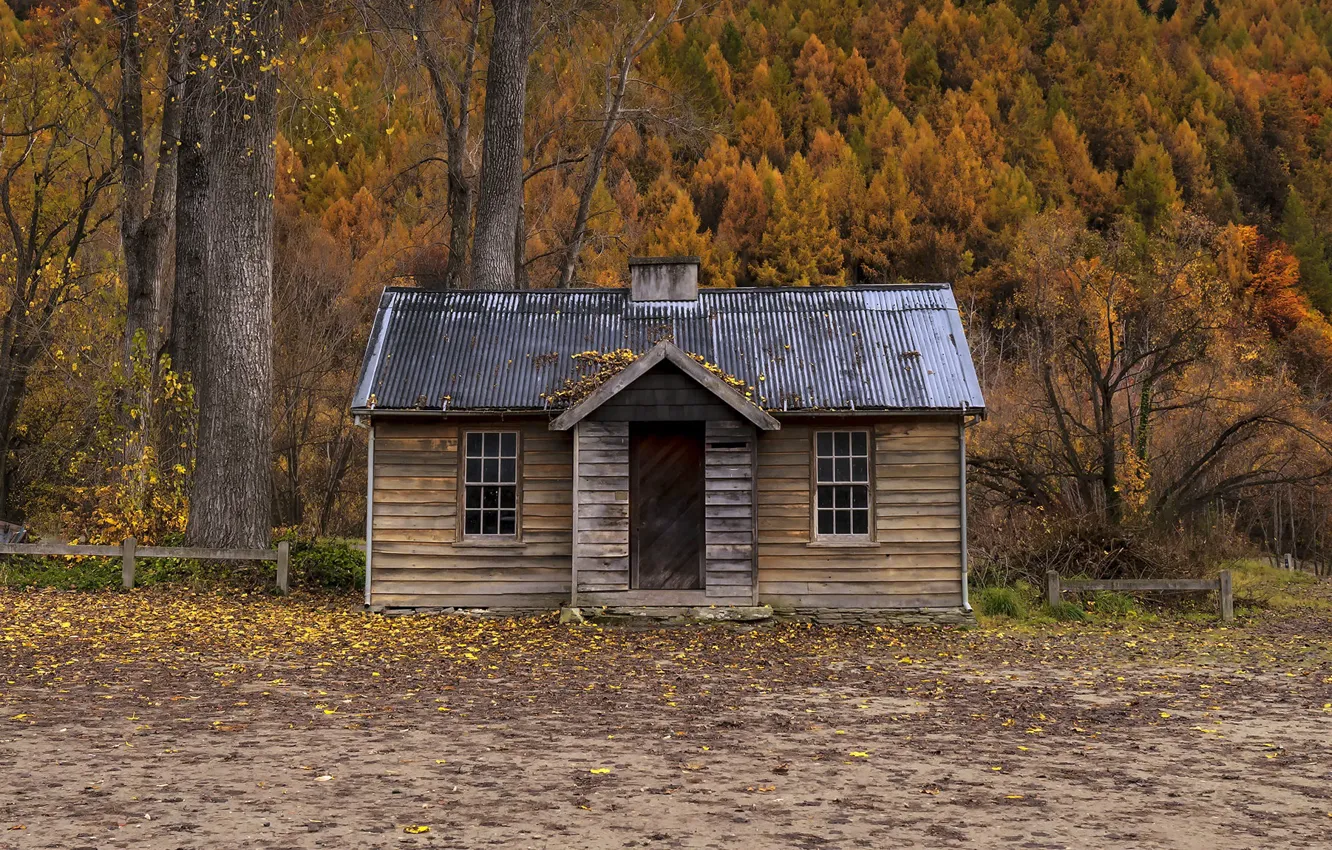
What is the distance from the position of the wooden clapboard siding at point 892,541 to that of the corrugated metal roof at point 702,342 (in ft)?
2.14

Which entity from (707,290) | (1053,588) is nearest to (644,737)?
(1053,588)


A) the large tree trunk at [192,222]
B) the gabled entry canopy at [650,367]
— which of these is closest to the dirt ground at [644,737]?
the gabled entry canopy at [650,367]

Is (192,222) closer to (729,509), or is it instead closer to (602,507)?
(602,507)

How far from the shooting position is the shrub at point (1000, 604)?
18.1m

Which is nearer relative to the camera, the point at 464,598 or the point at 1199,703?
the point at 1199,703

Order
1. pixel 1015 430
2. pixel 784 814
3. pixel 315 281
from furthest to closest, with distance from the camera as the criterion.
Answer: pixel 315 281 → pixel 1015 430 → pixel 784 814

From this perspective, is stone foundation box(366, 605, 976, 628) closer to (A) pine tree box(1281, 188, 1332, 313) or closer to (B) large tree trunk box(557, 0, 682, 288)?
(B) large tree trunk box(557, 0, 682, 288)

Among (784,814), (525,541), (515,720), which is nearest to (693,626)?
(525,541)

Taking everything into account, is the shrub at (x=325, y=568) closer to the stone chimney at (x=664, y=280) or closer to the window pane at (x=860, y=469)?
the stone chimney at (x=664, y=280)

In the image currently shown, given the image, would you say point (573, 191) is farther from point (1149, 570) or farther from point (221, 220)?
point (1149, 570)

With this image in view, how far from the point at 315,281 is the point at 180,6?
1733cm

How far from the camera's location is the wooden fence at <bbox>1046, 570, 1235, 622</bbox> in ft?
58.2

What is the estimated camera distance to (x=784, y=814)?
23.8ft

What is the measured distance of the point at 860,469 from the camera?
Result: 17406 mm
